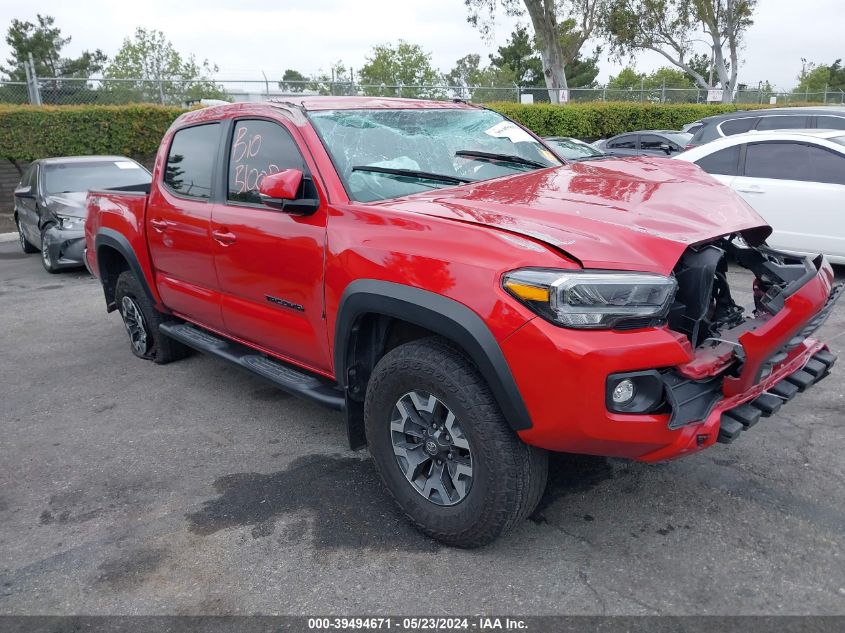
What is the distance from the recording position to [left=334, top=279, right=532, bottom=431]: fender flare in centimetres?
250

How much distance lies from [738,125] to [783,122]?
0.75 m

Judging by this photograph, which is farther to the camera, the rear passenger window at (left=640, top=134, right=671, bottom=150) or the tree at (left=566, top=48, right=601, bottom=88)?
the tree at (left=566, top=48, right=601, bottom=88)

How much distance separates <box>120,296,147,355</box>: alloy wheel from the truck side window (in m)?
1.94

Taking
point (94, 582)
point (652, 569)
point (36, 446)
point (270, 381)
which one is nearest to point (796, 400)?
point (652, 569)

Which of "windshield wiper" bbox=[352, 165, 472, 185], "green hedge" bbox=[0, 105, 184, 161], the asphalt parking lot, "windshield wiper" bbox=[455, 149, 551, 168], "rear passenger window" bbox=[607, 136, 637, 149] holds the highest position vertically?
"green hedge" bbox=[0, 105, 184, 161]

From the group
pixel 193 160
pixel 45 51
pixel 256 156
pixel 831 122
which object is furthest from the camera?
pixel 45 51

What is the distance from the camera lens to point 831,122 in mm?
10273

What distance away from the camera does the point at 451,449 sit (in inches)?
112

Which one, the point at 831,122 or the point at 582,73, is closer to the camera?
→ the point at 831,122

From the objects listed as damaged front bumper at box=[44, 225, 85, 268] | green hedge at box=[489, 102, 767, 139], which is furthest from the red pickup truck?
green hedge at box=[489, 102, 767, 139]

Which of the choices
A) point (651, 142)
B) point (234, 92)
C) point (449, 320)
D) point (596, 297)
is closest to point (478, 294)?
point (449, 320)

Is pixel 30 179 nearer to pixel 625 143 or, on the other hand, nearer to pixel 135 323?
pixel 135 323

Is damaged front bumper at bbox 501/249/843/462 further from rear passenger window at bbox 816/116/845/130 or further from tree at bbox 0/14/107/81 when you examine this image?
tree at bbox 0/14/107/81

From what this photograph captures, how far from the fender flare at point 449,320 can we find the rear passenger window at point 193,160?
1720mm
